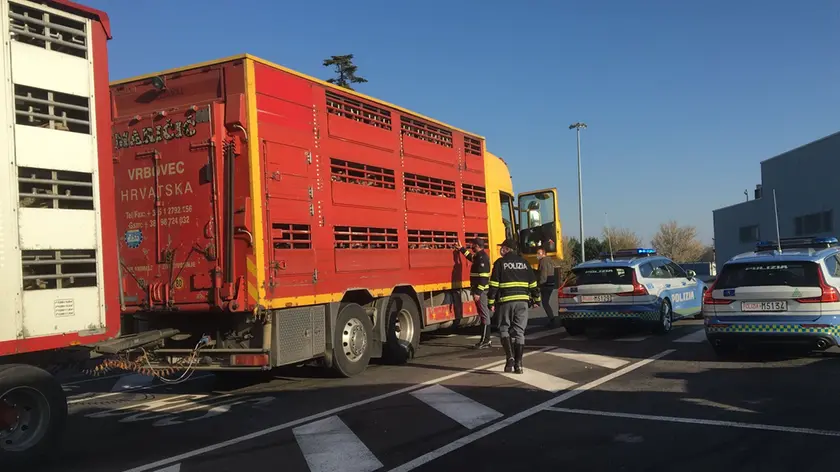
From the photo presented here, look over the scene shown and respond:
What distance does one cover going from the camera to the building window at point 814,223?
29.3m

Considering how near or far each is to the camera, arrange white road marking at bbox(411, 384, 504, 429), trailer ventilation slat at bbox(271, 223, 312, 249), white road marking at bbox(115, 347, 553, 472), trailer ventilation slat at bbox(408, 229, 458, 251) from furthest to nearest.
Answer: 1. trailer ventilation slat at bbox(408, 229, 458, 251)
2. trailer ventilation slat at bbox(271, 223, 312, 249)
3. white road marking at bbox(411, 384, 504, 429)
4. white road marking at bbox(115, 347, 553, 472)

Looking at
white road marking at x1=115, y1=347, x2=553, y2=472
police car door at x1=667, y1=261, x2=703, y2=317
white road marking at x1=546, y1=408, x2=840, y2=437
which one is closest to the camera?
white road marking at x1=115, y1=347, x2=553, y2=472

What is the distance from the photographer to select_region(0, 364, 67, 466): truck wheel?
195 inches

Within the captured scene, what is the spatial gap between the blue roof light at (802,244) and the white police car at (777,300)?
0.81 m

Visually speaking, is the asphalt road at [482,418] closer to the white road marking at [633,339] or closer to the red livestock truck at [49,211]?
the red livestock truck at [49,211]

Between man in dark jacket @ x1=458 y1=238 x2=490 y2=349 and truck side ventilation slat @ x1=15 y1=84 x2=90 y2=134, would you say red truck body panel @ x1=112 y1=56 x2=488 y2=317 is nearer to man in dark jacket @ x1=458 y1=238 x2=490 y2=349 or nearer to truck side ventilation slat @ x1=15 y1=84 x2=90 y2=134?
truck side ventilation slat @ x1=15 y1=84 x2=90 y2=134

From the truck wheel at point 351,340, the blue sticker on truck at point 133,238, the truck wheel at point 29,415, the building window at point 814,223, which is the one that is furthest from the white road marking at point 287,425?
the building window at point 814,223

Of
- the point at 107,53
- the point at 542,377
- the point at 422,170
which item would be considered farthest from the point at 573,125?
the point at 107,53

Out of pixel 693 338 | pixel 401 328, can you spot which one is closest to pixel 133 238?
pixel 401 328

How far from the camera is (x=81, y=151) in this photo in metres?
5.48

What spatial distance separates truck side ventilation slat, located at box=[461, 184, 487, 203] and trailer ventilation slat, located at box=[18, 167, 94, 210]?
750cm

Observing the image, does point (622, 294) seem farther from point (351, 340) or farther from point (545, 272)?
point (351, 340)

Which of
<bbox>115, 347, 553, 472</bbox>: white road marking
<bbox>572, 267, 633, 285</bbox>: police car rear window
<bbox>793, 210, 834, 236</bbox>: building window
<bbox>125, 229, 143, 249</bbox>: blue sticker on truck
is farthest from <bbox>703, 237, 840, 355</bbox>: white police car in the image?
<bbox>793, 210, 834, 236</bbox>: building window

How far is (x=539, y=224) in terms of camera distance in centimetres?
1434
